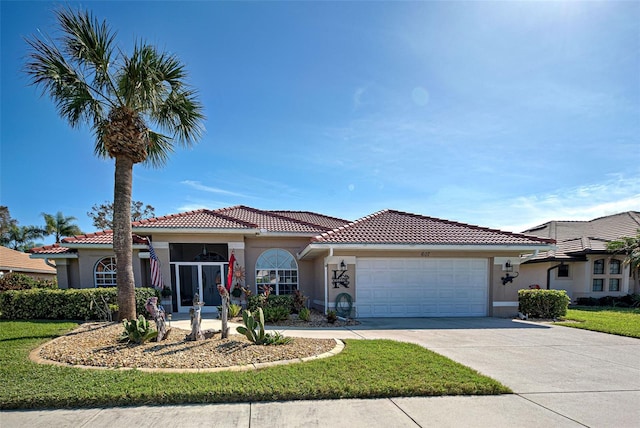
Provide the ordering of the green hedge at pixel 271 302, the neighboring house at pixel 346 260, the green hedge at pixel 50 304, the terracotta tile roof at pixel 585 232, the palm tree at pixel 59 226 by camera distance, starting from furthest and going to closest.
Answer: the palm tree at pixel 59 226
the terracotta tile roof at pixel 585 232
the neighboring house at pixel 346 260
the green hedge at pixel 271 302
the green hedge at pixel 50 304

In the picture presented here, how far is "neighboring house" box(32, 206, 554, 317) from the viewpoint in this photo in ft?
36.3

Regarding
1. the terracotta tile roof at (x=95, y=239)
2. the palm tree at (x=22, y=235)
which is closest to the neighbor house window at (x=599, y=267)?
the terracotta tile roof at (x=95, y=239)

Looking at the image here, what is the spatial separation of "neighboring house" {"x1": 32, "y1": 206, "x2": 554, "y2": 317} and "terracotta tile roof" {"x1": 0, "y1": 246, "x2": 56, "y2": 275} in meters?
14.7

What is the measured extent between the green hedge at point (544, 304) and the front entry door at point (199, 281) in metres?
12.3

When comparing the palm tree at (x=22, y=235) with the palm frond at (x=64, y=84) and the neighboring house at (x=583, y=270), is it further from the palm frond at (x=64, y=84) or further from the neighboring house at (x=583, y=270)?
the neighboring house at (x=583, y=270)

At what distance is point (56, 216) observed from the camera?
118 feet

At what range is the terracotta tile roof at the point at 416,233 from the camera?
10.9m

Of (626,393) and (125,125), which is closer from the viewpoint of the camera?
(626,393)

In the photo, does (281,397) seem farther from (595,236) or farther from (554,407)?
(595,236)

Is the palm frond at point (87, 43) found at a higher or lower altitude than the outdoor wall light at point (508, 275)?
higher

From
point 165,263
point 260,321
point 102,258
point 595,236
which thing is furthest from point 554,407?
point 595,236

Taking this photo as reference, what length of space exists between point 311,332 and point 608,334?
8.74m

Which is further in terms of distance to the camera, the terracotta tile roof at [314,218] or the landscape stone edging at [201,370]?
the terracotta tile roof at [314,218]

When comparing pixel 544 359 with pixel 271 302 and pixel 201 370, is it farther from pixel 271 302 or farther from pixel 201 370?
pixel 271 302
